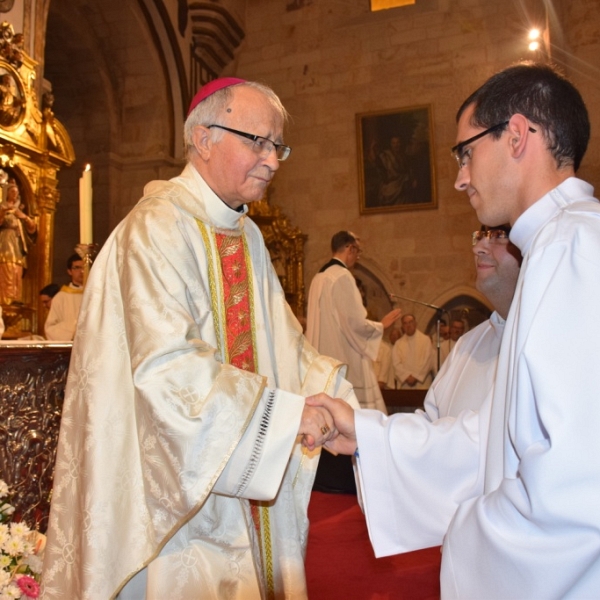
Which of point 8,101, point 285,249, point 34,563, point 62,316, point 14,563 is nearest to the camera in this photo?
point 14,563

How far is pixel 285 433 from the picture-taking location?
1.79 metres

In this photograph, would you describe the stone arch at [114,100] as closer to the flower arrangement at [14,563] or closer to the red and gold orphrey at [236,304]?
the red and gold orphrey at [236,304]

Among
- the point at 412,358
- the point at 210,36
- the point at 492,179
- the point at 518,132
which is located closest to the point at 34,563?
the point at 492,179

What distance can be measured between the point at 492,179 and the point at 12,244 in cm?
564

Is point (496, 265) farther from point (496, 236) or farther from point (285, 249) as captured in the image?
point (285, 249)

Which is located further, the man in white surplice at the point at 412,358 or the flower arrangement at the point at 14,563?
the man in white surplice at the point at 412,358

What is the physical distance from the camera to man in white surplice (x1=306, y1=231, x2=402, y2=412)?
6.63 metres

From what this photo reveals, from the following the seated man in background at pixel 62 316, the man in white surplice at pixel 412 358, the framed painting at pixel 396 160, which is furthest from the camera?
the framed painting at pixel 396 160

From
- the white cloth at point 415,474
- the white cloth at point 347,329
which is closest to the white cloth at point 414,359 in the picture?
the white cloth at point 347,329

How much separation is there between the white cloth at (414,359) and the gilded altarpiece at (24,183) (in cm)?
625

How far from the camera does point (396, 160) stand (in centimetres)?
1180

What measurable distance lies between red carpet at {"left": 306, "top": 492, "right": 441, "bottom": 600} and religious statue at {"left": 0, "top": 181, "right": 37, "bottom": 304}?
371 centimetres

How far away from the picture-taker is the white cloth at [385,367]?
36.7ft

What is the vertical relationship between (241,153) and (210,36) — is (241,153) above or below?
below
